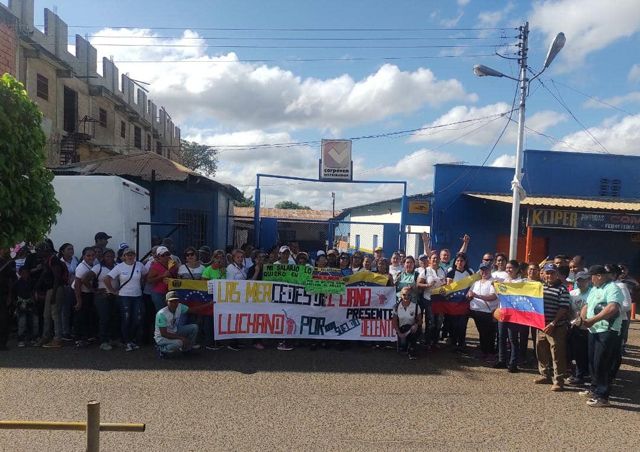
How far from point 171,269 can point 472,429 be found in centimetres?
528

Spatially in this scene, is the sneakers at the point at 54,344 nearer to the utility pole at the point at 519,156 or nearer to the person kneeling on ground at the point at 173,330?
the person kneeling on ground at the point at 173,330

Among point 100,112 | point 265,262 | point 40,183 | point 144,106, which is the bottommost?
point 265,262

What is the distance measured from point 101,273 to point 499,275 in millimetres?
6457

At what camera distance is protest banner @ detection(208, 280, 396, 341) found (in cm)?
819

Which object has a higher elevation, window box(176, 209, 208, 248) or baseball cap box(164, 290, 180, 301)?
window box(176, 209, 208, 248)


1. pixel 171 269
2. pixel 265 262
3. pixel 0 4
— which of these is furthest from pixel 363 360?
pixel 0 4

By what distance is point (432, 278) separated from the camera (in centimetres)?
838

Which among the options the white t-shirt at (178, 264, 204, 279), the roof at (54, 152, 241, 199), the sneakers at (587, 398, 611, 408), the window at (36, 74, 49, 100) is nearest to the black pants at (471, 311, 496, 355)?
the sneakers at (587, 398, 611, 408)

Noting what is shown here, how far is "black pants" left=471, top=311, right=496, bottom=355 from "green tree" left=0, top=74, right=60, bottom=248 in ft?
21.2

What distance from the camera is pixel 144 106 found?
37.4m

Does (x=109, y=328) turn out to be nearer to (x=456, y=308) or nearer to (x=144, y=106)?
(x=456, y=308)

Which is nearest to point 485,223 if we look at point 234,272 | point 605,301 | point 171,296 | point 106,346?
point 234,272

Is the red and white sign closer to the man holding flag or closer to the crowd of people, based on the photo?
the crowd of people

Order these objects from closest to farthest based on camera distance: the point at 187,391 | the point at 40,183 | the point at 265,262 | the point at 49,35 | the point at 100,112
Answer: the point at 40,183 < the point at 187,391 < the point at 265,262 < the point at 49,35 < the point at 100,112
